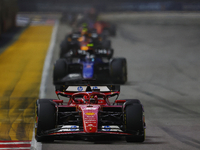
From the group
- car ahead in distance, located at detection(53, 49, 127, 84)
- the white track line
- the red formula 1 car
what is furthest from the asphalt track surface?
car ahead in distance, located at detection(53, 49, 127, 84)

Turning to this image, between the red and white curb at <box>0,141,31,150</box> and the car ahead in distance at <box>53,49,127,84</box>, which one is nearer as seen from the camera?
the red and white curb at <box>0,141,31,150</box>

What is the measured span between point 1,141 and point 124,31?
A: 1339 inches

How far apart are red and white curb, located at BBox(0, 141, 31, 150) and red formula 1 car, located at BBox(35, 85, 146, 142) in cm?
28

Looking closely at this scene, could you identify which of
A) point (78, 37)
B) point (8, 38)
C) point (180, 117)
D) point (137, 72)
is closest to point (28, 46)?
point (8, 38)

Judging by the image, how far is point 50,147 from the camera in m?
9.20

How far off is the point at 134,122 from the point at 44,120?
175cm

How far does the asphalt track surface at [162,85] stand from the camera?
31.7 feet

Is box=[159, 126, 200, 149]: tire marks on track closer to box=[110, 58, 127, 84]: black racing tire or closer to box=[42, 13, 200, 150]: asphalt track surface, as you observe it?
box=[42, 13, 200, 150]: asphalt track surface

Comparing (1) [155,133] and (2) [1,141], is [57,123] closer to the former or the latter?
(2) [1,141]

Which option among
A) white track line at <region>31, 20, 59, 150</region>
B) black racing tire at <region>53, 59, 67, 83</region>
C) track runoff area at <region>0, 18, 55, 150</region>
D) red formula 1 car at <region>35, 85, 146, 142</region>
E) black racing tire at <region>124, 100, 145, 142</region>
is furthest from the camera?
black racing tire at <region>53, 59, 67, 83</region>

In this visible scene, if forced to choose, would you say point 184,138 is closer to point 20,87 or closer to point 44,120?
point 44,120

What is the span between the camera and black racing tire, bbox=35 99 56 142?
30.9ft

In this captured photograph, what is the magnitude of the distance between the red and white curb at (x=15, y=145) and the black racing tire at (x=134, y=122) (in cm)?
195

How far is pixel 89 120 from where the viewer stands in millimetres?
9359
